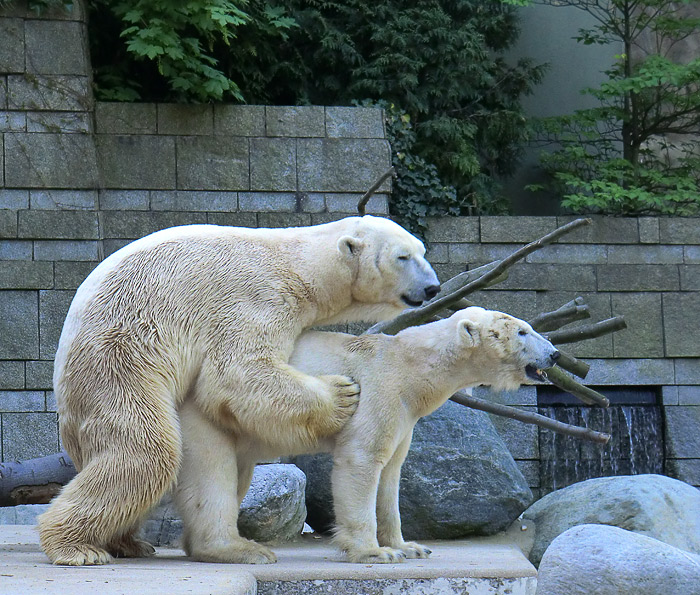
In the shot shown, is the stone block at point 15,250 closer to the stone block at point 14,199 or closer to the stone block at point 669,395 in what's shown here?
the stone block at point 14,199

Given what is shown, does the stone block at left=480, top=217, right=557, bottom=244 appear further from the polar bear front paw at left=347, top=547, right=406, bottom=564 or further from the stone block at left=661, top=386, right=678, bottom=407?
the polar bear front paw at left=347, top=547, right=406, bottom=564

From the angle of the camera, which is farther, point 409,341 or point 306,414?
point 409,341

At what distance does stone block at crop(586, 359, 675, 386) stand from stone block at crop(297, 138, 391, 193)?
2676 millimetres

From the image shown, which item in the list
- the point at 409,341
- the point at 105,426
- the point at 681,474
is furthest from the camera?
the point at 681,474

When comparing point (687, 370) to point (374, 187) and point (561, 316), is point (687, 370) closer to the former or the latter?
point (561, 316)

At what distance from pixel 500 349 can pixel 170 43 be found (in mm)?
5261

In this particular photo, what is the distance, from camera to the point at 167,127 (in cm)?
814

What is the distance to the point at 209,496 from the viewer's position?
357 centimetres

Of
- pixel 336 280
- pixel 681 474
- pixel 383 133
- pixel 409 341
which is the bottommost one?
pixel 681 474

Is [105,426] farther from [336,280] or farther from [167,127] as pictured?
[167,127]

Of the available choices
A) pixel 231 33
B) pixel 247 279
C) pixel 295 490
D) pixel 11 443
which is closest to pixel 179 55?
pixel 231 33

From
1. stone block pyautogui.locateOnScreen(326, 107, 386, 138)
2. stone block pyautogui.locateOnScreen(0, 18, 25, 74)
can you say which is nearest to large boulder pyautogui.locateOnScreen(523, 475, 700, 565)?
stone block pyautogui.locateOnScreen(326, 107, 386, 138)

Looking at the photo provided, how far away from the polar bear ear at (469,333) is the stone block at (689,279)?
19.8 ft

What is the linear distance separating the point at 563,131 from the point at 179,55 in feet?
14.7
